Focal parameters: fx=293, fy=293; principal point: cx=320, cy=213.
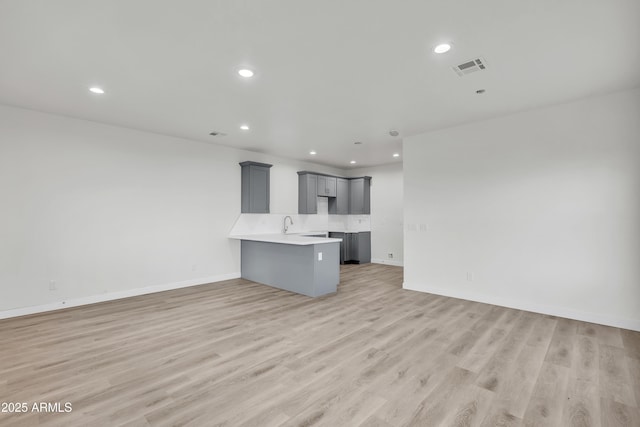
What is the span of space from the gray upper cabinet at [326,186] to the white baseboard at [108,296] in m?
3.08

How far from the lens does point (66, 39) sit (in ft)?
7.96

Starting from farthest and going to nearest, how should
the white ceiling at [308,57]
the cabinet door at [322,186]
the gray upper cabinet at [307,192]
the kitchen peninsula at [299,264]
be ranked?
the cabinet door at [322,186] → the gray upper cabinet at [307,192] → the kitchen peninsula at [299,264] → the white ceiling at [308,57]

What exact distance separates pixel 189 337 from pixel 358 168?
21.8 feet

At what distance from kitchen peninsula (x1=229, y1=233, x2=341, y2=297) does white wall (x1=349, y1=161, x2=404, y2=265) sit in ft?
10.4

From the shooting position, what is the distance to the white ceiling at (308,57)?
2.10m

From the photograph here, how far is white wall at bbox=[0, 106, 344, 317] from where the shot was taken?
3900 millimetres

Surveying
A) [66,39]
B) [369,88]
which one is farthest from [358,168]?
[66,39]

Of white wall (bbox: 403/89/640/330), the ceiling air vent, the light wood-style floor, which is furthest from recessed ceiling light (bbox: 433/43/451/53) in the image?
the light wood-style floor

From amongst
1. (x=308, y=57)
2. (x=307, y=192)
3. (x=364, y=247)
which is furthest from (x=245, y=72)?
(x=364, y=247)

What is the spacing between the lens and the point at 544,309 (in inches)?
154

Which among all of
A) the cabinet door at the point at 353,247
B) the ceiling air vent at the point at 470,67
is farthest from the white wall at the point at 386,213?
the ceiling air vent at the point at 470,67

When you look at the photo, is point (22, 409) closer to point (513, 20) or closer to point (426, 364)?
point (426, 364)

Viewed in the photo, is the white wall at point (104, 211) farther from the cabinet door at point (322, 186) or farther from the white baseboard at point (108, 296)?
the cabinet door at point (322, 186)

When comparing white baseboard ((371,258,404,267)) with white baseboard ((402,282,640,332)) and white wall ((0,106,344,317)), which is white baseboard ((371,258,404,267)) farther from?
white wall ((0,106,344,317))
